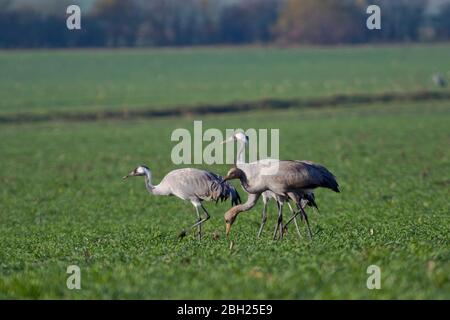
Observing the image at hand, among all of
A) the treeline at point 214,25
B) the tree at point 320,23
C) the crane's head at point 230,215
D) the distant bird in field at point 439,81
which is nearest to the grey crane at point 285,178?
the crane's head at point 230,215

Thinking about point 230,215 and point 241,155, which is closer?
point 230,215

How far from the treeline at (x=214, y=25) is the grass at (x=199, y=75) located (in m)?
7.21

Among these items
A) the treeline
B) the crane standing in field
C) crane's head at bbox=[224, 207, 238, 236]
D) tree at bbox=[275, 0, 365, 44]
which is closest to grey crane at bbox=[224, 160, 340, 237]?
the crane standing in field

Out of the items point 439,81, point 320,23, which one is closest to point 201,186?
point 439,81

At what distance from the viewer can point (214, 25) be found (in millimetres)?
127688

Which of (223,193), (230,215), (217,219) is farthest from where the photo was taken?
(217,219)

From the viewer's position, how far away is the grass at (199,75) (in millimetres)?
65188

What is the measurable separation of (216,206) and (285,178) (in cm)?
928

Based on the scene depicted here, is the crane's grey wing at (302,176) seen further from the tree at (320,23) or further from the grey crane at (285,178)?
the tree at (320,23)

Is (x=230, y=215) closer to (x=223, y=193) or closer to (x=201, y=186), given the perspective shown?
(x=223, y=193)

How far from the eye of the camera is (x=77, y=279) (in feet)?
40.5

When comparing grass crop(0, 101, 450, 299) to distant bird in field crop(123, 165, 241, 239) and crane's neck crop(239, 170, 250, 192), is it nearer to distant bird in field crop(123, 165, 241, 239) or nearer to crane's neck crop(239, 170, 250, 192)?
distant bird in field crop(123, 165, 241, 239)

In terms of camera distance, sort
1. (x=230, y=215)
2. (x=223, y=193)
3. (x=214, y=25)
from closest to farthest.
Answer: (x=230, y=215), (x=223, y=193), (x=214, y=25)

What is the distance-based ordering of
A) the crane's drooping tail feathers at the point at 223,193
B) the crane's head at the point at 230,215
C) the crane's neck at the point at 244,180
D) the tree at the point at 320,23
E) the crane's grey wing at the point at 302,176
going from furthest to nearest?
the tree at the point at 320,23 < the crane's drooping tail feathers at the point at 223,193 < the crane's head at the point at 230,215 < the crane's neck at the point at 244,180 < the crane's grey wing at the point at 302,176
